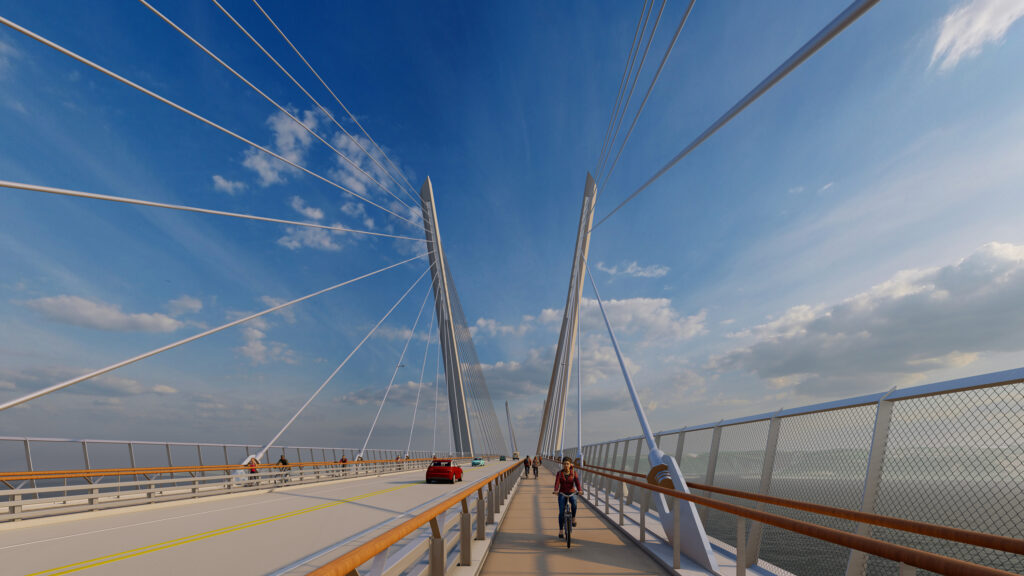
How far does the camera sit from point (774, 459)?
6.33 m

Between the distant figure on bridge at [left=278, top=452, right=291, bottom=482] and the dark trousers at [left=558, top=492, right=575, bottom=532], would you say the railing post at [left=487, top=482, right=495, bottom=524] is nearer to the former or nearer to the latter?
the dark trousers at [left=558, top=492, right=575, bottom=532]

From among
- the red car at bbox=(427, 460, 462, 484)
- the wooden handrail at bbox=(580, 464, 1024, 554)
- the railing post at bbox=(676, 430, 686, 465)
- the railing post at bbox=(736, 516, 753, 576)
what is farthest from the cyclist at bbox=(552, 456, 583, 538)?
the red car at bbox=(427, 460, 462, 484)

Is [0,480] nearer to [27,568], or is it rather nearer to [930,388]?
[27,568]

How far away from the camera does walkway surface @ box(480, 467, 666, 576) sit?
610cm

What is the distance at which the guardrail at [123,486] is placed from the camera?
1197 centimetres

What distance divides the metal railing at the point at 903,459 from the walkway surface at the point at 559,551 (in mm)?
1486

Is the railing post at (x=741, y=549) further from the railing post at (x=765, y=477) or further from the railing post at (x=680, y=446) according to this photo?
the railing post at (x=680, y=446)

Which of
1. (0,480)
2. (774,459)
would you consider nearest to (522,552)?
(774,459)

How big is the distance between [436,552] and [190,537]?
7.41 metres

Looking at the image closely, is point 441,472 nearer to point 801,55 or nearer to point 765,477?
point 765,477

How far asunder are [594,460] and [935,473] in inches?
814

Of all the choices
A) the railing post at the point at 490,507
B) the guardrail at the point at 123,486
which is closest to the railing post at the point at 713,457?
the railing post at the point at 490,507

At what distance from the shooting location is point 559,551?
7.25 meters

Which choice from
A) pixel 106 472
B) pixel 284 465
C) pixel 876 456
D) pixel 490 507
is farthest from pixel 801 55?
pixel 284 465
